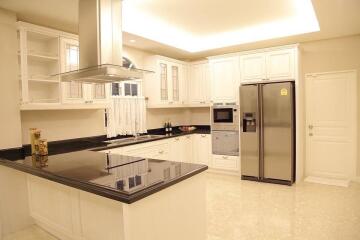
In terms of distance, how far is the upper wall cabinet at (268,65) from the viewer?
442 centimetres

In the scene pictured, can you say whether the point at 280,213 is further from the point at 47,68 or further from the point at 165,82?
the point at 47,68

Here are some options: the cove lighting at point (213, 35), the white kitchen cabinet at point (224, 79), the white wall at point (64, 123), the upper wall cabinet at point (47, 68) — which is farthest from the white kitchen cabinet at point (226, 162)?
the upper wall cabinet at point (47, 68)

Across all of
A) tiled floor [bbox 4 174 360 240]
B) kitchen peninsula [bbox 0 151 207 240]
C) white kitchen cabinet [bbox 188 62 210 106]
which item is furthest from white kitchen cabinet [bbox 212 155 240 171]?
kitchen peninsula [bbox 0 151 207 240]

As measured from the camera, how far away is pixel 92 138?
4188 millimetres

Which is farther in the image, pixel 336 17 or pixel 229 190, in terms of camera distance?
pixel 229 190

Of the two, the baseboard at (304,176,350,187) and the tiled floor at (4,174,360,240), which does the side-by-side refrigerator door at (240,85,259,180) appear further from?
the baseboard at (304,176,350,187)

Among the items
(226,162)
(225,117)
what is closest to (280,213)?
(226,162)

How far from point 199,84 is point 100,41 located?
140 inches

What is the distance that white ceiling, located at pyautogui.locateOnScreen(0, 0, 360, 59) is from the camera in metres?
3.01

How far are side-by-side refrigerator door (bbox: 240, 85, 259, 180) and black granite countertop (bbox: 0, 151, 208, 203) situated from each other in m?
2.65

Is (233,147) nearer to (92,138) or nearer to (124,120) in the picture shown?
A: (124,120)

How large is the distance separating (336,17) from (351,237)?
274cm

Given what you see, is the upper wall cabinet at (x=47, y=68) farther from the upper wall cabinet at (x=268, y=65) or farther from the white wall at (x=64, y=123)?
the upper wall cabinet at (x=268, y=65)

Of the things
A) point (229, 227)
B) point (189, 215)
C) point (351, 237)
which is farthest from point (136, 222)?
point (351, 237)
